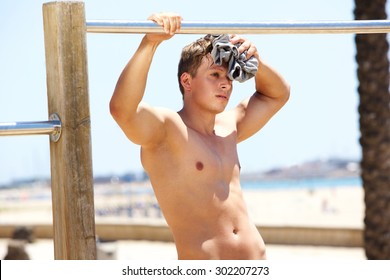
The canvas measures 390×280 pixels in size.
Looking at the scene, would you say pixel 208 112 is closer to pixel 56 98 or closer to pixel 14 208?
pixel 56 98

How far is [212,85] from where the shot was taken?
3.07 m

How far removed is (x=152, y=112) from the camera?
2934 millimetres

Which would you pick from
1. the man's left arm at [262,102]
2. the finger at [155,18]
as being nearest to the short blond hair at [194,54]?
the man's left arm at [262,102]

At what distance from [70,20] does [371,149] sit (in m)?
7.09

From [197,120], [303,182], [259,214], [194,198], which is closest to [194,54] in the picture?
[197,120]

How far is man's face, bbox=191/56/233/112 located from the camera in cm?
307

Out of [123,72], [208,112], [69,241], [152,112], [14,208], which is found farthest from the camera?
[14,208]

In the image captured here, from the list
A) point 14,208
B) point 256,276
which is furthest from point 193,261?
point 14,208

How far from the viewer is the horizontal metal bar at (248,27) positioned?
2.47 m

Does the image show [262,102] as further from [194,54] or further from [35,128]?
[35,128]

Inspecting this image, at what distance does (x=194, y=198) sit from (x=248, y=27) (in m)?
0.71

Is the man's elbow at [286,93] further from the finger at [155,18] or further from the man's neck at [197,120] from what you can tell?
the finger at [155,18]

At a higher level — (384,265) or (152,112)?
(152,112)

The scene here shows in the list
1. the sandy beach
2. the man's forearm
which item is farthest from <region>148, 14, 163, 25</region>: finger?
the sandy beach
